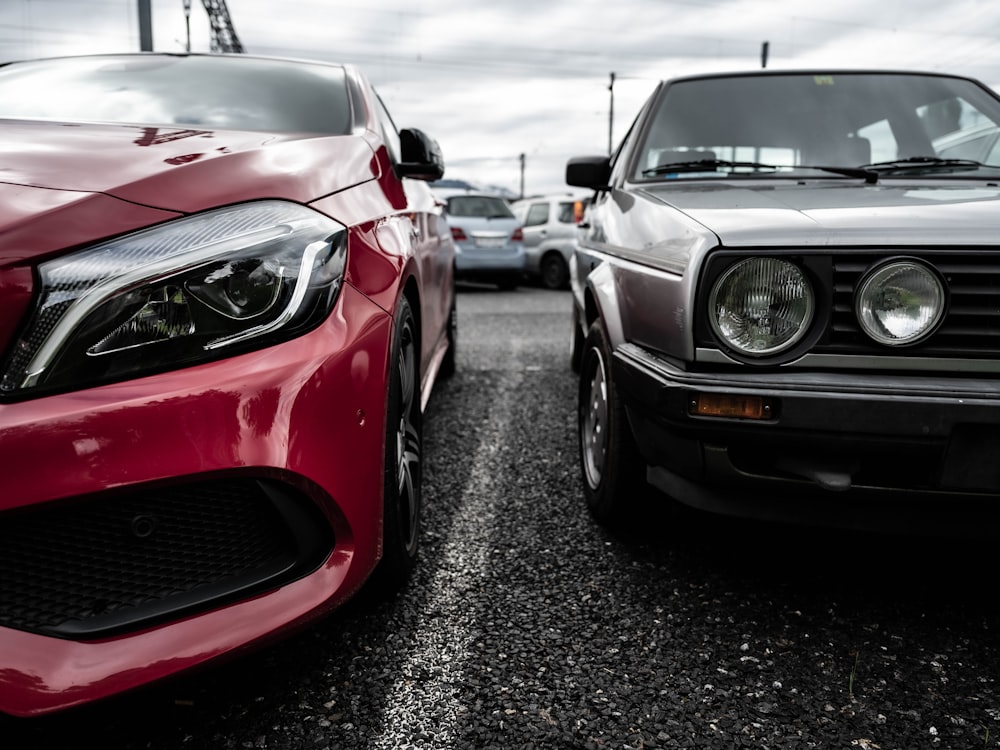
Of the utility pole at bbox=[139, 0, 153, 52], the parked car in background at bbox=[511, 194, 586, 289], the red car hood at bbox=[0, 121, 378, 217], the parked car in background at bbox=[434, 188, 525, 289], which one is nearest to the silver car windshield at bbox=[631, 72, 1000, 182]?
the red car hood at bbox=[0, 121, 378, 217]

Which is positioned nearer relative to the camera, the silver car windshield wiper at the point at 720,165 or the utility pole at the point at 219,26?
the silver car windshield wiper at the point at 720,165

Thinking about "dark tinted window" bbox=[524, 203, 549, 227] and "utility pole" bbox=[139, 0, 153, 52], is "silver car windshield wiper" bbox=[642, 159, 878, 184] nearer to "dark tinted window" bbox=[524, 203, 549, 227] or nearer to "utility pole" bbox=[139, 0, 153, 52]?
"dark tinted window" bbox=[524, 203, 549, 227]

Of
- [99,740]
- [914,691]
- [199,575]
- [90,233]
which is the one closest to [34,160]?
[90,233]

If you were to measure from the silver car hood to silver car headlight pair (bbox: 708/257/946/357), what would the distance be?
0.06 meters

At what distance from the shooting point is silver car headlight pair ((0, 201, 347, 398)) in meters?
1.34

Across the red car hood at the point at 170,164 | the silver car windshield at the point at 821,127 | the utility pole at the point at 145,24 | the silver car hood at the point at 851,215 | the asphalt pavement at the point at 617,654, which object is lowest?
the asphalt pavement at the point at 617,654

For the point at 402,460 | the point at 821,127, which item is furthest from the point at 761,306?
the point at 821,127

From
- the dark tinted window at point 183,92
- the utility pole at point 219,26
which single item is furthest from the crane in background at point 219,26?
the dark tinted window at point 183,92

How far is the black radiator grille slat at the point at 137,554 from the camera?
1.33 m

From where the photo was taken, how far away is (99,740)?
1566 millimetres

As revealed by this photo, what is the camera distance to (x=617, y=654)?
1896 millimetres

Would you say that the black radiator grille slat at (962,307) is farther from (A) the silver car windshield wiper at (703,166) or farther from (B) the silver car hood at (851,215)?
(A) the silver car windshield wiper at (703,166)

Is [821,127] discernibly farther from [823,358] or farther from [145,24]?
[145,24]

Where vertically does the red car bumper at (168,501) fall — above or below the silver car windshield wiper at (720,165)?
below
